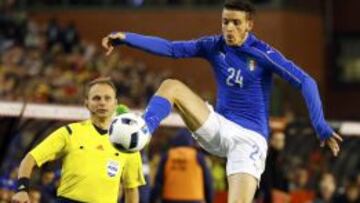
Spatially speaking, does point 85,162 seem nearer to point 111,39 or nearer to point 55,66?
point 111,39

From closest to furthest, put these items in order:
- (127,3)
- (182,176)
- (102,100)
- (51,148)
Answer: (51,148), (102,100), (182,176), (127,3)

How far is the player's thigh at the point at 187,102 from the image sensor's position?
868 centimetres

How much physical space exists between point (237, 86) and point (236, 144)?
1.47 feet

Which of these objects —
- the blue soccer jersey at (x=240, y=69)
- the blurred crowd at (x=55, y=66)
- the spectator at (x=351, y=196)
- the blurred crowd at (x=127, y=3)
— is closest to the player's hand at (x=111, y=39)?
the blue soccer jersey at (x=240, y=69)

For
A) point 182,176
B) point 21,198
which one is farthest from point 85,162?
point 182,176

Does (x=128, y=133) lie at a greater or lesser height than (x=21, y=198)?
greater

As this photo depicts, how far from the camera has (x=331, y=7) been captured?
3055 centimetres

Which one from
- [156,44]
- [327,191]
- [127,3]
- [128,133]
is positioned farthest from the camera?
[127,3]

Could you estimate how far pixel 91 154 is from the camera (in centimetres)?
909

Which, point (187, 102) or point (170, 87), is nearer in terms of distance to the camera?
point (170, 87)

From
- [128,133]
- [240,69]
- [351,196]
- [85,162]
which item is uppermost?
[240,69]

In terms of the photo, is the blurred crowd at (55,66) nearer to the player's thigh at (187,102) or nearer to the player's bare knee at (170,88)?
the player's thigh at (187,102)

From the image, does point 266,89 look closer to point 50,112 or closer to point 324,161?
point 50,112

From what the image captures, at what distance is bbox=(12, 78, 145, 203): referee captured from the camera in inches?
355
